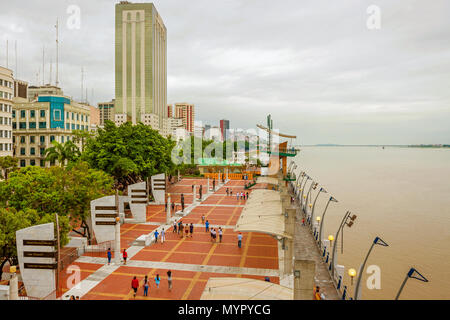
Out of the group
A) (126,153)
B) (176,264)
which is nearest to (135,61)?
(126,153)

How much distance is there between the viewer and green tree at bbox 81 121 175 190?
1615 inches

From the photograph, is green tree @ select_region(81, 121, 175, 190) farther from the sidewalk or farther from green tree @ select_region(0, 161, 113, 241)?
the sidewalk

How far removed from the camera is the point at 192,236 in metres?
32.9

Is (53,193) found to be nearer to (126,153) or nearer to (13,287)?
(13,287)

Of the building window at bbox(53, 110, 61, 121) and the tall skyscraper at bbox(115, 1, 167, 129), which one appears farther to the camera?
the tall skyscraper at bbox(115, 1, 167, 129)

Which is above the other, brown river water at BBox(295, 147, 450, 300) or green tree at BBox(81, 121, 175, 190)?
green tree at BBox(81, 121, 175, 190)

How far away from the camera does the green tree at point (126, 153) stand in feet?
135

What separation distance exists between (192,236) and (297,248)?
11.1 m

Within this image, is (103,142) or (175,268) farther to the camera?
(103,142)

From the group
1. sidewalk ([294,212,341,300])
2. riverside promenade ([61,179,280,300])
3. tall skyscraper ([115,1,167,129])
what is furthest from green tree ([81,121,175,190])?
tall skyscraper ([115,1,167,129])

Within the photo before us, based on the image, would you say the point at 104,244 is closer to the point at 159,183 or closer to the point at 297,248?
the point at 297,248

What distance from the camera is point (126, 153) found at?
42625 millimetres
